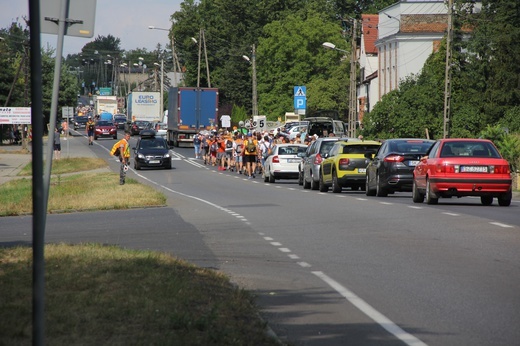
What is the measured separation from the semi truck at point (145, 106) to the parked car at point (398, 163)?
80.2 meters

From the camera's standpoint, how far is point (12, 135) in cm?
10125

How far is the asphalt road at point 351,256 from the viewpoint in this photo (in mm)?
9508

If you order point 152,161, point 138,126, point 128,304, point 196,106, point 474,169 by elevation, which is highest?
point 196,106

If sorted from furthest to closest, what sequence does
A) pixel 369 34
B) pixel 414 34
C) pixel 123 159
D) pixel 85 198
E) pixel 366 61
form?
pixel 369 34, pixel 366 61, pixel 414 34, pixel 123 159, pixel 85 198

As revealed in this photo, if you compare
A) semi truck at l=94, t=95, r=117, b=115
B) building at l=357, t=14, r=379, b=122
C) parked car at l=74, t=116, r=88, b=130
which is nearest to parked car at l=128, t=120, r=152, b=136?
building at l=357, t=14, r=379, b=122

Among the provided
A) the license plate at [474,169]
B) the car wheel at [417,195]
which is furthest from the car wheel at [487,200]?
the license plate at [474,169]

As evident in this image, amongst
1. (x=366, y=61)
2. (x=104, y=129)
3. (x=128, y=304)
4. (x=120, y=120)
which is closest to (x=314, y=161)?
(x=128, y=304)

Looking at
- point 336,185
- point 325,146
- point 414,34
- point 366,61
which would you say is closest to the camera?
point 336,185

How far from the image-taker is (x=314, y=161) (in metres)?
38.7

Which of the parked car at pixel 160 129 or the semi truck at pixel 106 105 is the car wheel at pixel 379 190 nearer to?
the parked car at pixel 160 129

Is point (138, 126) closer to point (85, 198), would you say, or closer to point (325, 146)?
point (325, 146)

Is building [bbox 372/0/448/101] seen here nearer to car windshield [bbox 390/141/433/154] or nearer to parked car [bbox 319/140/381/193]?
parked car [bbox 319/140/381/193]

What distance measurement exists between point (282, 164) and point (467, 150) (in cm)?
2000

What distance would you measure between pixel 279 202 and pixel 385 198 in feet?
10.2
